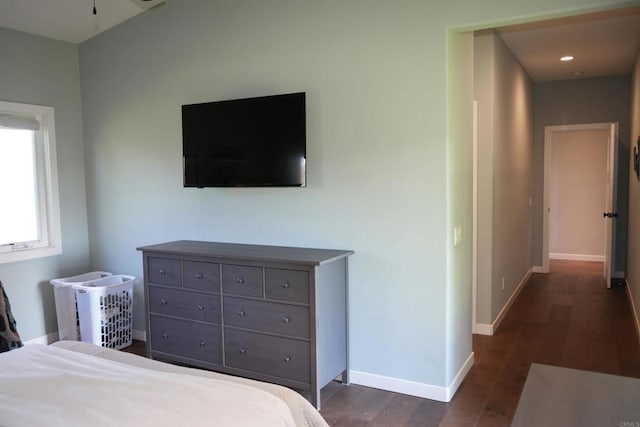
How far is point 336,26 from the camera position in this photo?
3.29 m

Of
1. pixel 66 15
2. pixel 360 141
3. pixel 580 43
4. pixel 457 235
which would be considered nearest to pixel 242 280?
pixel 360 141

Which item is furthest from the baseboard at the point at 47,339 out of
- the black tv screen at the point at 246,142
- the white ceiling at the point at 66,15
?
the white ceiling at the point at 66,15

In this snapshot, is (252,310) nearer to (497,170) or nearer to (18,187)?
(18,187)

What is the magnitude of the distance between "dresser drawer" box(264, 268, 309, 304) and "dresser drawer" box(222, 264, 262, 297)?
7cm

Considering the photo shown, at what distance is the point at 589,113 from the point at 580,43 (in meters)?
2.19

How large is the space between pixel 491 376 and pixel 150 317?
2.47m

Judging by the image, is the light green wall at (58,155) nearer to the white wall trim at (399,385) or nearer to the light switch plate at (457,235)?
the white wall trim at (399,385)

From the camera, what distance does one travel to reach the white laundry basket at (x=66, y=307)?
13.2 ft

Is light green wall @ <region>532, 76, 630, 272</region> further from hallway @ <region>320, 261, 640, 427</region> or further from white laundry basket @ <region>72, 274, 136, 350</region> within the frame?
white laundry basket @ <region>72, 274, 136, 350</region>

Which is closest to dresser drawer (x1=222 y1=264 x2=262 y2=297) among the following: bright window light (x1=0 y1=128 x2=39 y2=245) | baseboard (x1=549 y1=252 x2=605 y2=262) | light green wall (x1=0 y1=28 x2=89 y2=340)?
light green wall (x1=0 y1=28 x2=89 y2=340)

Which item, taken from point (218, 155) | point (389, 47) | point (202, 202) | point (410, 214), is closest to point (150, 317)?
point (202, 202)

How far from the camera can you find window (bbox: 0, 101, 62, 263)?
13.2 feet

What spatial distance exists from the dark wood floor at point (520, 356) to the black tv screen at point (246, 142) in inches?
58.4

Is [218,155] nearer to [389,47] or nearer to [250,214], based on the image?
[250,214]
